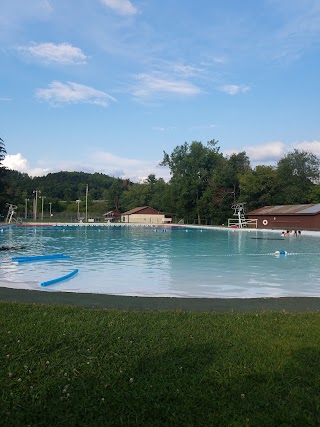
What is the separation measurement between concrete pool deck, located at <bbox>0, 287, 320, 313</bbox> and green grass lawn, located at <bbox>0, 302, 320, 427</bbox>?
1.38m

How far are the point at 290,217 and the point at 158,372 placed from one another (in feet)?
149

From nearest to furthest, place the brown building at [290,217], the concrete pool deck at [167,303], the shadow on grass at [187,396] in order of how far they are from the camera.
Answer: the shadow on grass at [187,396], the concrete pool deck at [167,303], the brown building at [290,217]

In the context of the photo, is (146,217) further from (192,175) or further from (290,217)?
(290,217)

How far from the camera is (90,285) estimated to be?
11.5 m

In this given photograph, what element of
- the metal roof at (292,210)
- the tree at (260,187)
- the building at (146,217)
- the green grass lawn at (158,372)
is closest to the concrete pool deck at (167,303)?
the green grass lawn at (158,372)

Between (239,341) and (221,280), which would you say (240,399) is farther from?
(221,280)

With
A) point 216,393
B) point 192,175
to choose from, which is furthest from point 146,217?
point 216,393

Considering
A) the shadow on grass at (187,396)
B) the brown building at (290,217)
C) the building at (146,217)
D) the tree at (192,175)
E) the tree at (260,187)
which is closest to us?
the shadow on grass at (187,396)

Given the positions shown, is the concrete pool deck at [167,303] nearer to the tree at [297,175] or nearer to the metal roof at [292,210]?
the metal roof at [292,210]

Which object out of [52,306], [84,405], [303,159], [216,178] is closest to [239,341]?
[84,405]

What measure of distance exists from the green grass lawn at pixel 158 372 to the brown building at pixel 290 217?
4083 cm

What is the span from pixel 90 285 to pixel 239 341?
7.31m

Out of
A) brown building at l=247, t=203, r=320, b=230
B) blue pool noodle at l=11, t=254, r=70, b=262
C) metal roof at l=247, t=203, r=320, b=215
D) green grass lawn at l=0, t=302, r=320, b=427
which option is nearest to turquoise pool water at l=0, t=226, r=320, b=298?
blue pool noodle at l=11, t=254, r=70, b=262

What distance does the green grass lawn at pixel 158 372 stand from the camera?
3160mm
